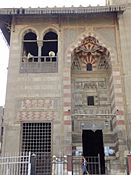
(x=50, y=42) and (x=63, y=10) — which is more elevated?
(x=63, y=10)

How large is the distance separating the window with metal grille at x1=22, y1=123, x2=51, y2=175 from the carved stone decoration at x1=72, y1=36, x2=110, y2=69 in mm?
5186

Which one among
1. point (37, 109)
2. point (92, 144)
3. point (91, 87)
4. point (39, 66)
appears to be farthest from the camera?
point (92, 144)

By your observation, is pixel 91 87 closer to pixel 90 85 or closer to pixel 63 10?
pixel 90 85

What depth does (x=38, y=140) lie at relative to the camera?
15297 mm

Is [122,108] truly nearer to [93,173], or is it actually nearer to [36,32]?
[93,173]

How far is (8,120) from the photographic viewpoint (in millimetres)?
15305

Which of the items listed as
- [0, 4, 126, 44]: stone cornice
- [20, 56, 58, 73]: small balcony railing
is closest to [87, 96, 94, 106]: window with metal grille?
[20, 56, 58, 73]: small balcony railing

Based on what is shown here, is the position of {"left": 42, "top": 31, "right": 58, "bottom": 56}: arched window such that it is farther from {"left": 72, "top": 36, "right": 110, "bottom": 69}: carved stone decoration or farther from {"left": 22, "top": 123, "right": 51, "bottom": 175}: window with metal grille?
{"left": 22, "top": 123, "right": 51, "bottom": 175}: window with metal grille

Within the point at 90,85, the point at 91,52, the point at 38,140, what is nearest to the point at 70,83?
the point at 90,85

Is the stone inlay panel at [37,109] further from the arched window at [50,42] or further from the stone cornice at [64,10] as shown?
the stone cornice at [64,10]

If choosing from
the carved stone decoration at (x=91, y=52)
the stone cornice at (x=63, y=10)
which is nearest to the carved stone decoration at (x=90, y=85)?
the carved stone decoration at (x=91, y=52)

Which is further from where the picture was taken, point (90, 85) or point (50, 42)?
point (50, 42)

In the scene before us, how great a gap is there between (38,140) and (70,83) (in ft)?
12.2

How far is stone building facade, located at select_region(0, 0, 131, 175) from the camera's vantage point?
1517cm
